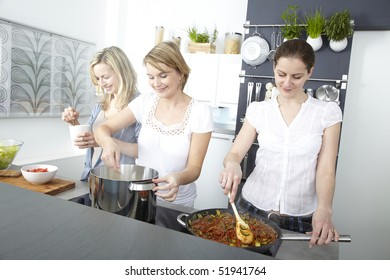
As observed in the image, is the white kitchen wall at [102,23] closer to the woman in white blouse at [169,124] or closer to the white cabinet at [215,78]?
the white cabinet at [215,78]

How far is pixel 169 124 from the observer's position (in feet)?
5.24

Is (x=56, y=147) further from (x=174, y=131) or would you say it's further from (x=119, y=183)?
(x=119, y=183)

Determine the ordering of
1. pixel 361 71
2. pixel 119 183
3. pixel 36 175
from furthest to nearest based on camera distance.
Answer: pixel 361 71
pixel 36 175
pixel 119 183

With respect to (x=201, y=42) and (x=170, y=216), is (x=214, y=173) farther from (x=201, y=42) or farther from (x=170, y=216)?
(x=170, y=216)

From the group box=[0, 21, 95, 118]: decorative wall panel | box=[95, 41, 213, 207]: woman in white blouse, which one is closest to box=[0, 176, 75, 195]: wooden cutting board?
box=[95, 41, 213, 207]: woman in white blouse

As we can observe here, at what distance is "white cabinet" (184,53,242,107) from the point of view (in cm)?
383

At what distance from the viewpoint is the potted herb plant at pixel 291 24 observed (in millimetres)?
Answer: 3014

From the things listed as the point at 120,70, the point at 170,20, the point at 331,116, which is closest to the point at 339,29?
the point at 331,116

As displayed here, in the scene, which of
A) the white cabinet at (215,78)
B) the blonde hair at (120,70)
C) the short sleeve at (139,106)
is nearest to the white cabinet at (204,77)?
the white cabinet at (215,78)

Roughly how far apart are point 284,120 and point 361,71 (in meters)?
2.14

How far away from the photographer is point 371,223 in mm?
3188

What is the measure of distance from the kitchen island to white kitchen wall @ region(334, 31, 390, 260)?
10.6 feet

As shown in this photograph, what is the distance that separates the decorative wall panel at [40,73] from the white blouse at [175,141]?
2.13 metres
